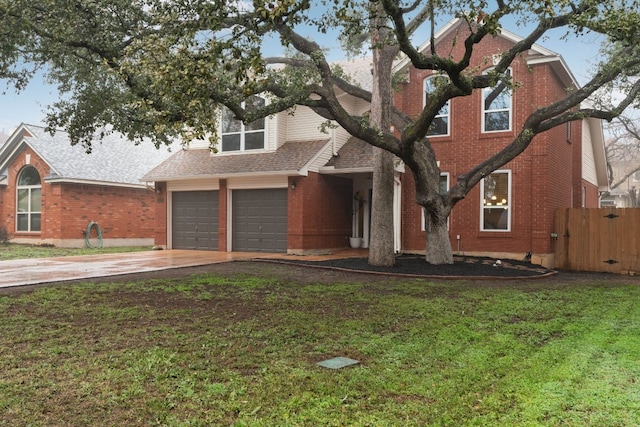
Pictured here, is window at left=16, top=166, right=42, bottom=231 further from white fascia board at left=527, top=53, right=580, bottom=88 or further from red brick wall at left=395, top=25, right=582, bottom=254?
white fascia board at left=527, top=53, right=580, bottom=88

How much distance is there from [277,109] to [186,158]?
35.7 feet

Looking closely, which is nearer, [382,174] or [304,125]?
[382,174]

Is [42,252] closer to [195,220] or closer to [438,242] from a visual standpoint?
[195,220]

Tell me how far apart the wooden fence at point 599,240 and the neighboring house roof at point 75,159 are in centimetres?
1694

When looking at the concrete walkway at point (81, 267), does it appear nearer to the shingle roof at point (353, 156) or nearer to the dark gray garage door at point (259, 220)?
the dark gray garage door at point (259, 220)

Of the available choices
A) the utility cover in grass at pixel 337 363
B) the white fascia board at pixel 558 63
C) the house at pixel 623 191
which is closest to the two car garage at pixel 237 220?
the white fascia board at pixel 558 63

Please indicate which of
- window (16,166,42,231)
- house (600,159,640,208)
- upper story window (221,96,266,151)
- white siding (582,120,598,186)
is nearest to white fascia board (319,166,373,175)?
upper story window (221,96,266,151)

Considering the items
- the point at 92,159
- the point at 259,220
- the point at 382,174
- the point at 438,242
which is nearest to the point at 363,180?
the point at 259,220

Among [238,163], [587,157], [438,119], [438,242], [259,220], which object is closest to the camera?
[438,242]

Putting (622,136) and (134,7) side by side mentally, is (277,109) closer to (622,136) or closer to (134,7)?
(134,7)

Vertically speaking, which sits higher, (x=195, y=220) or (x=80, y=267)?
(x=195, y=220)

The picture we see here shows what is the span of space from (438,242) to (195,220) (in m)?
9.94

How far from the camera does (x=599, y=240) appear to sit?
14.4 metres

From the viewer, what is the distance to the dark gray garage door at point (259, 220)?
17375 mm
